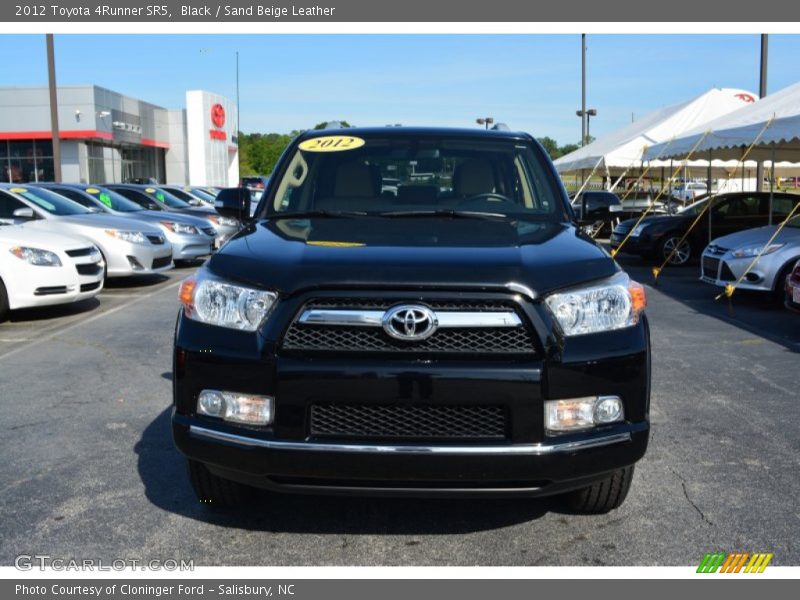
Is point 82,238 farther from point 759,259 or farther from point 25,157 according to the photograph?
point 25,157

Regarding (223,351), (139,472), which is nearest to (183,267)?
(139,472)

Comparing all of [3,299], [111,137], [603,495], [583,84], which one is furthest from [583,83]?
[603,495]

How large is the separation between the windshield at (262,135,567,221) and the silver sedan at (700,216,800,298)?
7520mm

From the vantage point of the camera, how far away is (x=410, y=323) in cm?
312

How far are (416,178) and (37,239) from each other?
254 inches

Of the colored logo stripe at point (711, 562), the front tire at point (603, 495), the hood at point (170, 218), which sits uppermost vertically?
the hood at point (170, 218)

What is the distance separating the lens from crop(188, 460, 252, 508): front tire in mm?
3729

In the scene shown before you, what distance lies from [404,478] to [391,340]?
0.52 metres

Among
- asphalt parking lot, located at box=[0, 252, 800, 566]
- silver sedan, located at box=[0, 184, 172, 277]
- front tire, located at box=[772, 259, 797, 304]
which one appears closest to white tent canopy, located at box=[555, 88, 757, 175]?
front tire, located at box=[772, 259, 797, 304]

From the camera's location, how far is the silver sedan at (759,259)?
11.3 metres

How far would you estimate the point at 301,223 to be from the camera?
4.15 metres

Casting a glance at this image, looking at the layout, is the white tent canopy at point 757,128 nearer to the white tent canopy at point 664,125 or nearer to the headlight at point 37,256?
the white tent canopy at point 664,125

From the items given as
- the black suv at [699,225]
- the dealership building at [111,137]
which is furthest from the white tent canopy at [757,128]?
the dealership building at [111,137]

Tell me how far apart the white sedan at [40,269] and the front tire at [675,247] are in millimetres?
11750
